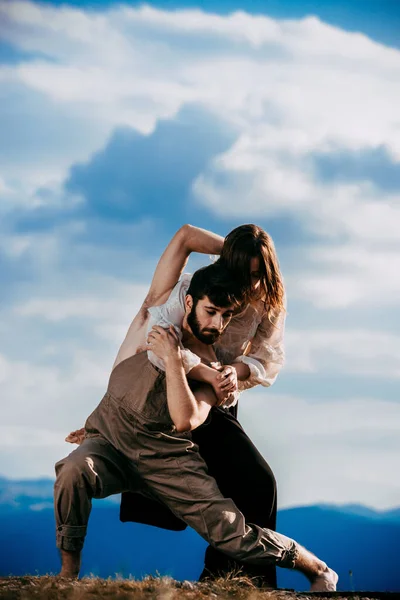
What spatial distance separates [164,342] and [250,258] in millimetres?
848

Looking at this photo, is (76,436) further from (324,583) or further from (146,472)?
(324,583)

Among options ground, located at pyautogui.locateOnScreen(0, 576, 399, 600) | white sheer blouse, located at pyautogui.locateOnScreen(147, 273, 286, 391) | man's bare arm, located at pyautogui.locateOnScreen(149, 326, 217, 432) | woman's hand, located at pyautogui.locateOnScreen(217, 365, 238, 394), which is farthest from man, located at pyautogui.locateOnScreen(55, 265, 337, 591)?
white sheer blouse, located at pyautogui.locateOnScreen(147, 273, 286, 391)

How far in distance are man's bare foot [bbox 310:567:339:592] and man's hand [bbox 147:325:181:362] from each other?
1.70m

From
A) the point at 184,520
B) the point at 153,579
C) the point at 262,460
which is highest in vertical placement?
the point at 262,460

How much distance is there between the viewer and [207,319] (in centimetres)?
586

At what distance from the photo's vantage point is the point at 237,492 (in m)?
6.18

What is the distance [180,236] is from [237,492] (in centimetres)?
175

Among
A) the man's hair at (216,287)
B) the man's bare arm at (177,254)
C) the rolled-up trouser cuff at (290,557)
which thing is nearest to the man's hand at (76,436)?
the man's bare arm at (177,254)

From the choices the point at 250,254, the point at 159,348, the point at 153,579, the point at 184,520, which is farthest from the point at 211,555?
the point at 250,254

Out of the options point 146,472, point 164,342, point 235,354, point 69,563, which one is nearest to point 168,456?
point 146,472

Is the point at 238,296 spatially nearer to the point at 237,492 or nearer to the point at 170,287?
the point at 170,287

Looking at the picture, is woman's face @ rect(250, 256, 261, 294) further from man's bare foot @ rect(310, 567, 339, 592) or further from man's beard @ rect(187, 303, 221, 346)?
man's bare foot @ rect(310, 567, 339, 592)

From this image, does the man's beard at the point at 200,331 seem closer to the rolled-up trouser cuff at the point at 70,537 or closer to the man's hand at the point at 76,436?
the man's hand at the point at 76,436

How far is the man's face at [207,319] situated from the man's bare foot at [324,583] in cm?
164
